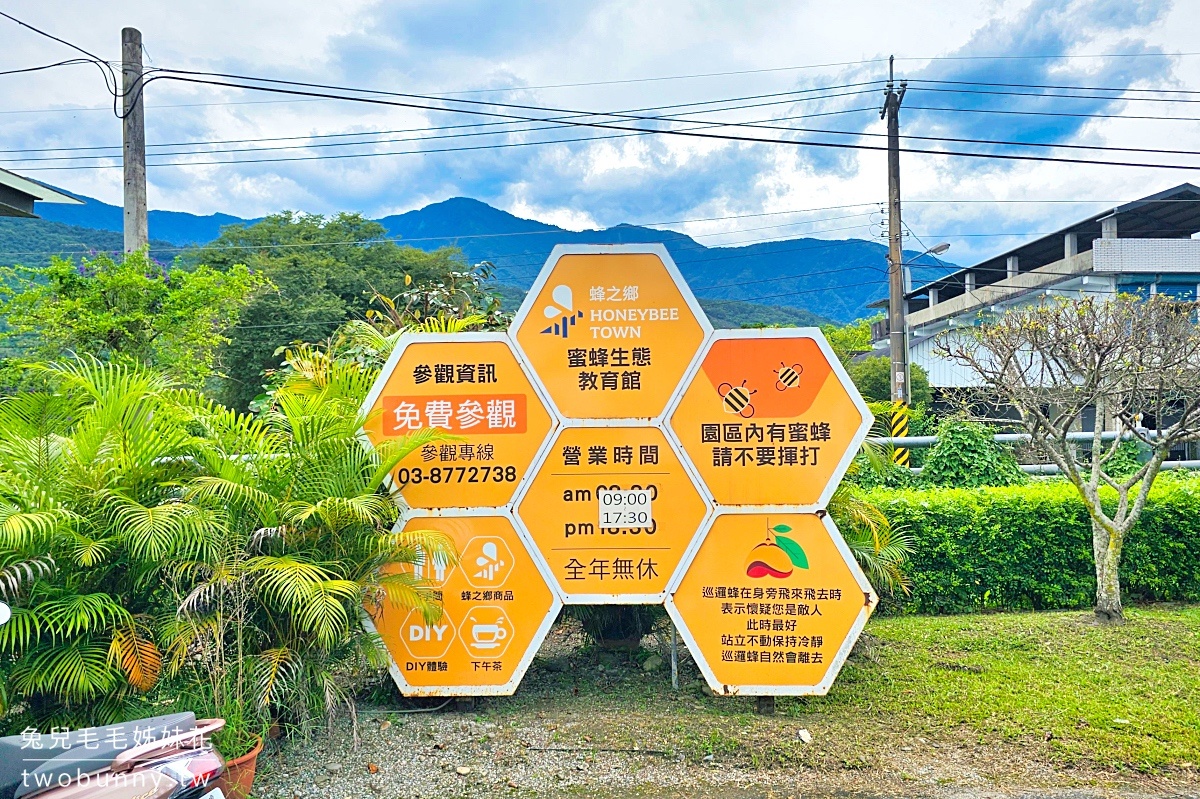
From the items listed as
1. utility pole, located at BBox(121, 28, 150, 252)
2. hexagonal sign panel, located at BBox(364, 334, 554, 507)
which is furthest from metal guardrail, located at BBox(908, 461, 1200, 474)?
utility pole, located at BBox(121, 28, 150, 252)

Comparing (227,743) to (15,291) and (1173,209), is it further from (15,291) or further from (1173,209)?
(1173,209)

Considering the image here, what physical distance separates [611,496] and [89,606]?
9.12 feet

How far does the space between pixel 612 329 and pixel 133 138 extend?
9.77 metres

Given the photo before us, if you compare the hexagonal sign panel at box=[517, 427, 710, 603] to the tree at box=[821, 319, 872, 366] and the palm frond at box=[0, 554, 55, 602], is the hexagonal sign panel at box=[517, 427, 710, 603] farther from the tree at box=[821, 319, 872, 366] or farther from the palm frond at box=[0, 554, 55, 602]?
the tree at box=[821, 319, 872, 366]

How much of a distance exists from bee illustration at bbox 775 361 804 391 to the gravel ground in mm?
2029

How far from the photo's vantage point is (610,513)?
192 inches

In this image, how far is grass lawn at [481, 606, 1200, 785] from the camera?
420 centimetres

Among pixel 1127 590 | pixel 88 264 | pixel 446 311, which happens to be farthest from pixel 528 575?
pixel 88 264

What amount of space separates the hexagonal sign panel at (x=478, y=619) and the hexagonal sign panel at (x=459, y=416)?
0.62 ft

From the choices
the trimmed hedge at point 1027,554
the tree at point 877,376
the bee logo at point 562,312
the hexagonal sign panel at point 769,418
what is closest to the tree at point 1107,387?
the trimmed hedge at point 1027,554

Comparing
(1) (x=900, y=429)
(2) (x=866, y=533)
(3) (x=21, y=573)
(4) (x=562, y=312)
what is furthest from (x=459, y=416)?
(1) (x=900, y=429)

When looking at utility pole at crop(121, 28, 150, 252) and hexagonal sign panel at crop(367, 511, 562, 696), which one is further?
utility pole at crop(121, 28, 150, 252)

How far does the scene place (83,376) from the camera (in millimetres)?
4383

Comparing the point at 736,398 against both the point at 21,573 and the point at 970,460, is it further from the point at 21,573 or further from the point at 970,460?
the point at 970,460
